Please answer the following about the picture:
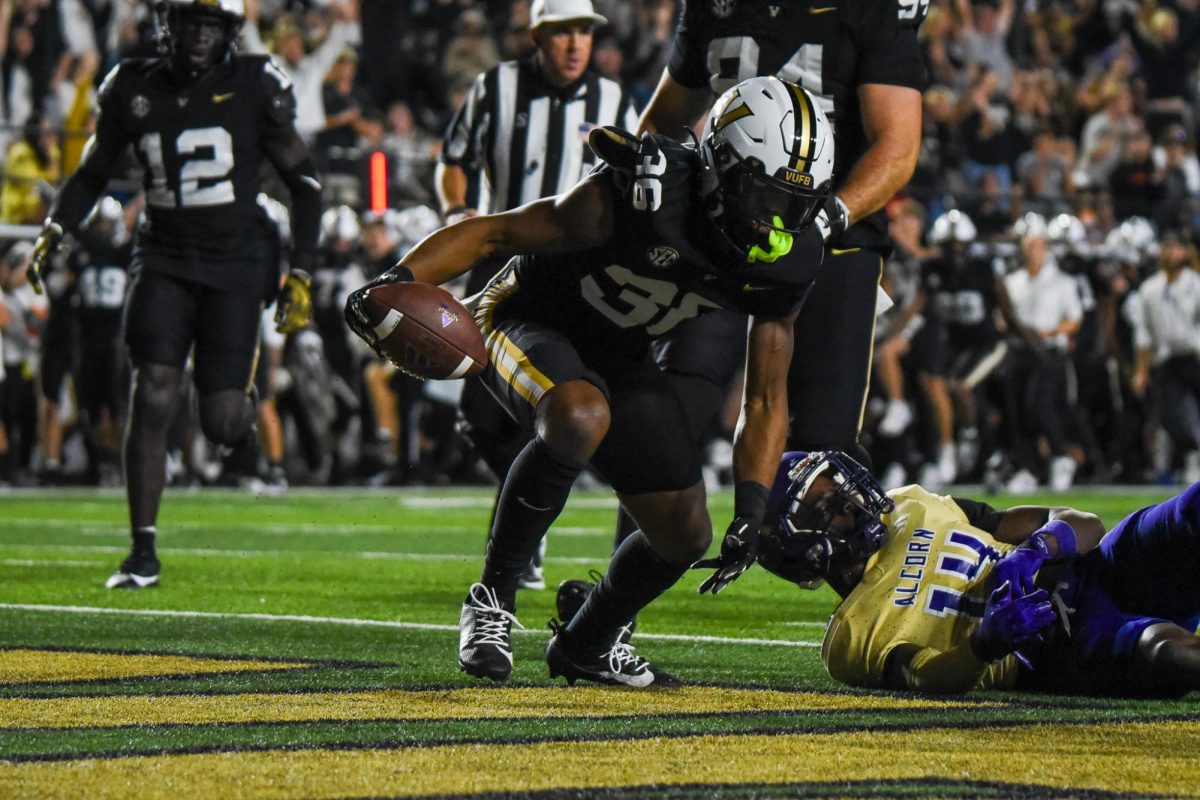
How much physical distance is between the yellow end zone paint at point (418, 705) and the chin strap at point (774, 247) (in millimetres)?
861

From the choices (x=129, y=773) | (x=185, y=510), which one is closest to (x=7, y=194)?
(x=185, y=510)

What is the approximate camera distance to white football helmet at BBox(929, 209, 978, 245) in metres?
14.2

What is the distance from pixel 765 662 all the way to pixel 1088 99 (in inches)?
542

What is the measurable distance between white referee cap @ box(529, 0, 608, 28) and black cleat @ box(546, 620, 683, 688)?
296 cm

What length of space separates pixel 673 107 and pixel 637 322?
103cm

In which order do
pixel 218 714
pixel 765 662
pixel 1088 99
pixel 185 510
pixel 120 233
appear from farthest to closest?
pixel 1088 99 < pixel 120 233 < pixel 185 510 < pixel 765 662 < pixel 218 714

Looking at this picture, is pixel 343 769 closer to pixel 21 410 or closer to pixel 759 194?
pixel 759 194

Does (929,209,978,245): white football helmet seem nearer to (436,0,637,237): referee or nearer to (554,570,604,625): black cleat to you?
(436,0,637,237): referee

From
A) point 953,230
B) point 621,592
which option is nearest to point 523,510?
point 621,592

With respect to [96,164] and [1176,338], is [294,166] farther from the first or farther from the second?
[1176,338]

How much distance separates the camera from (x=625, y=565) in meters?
4.38

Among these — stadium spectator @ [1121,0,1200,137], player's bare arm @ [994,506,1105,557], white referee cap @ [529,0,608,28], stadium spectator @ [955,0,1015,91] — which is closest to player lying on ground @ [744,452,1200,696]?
player's bare arm @ [994,506,1105,557]

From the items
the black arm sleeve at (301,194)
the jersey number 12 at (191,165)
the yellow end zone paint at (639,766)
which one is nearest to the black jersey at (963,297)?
the black arm sleeve at (301,194)

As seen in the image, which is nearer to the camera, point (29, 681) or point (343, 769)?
point (343, 769)
